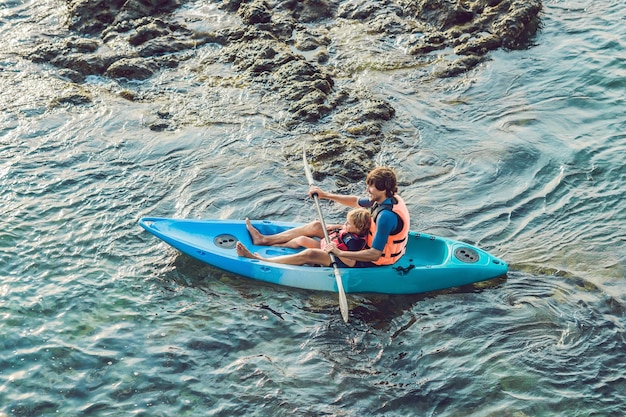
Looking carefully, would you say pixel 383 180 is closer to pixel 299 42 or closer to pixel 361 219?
pixel 361 219

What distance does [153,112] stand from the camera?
36.2 feet

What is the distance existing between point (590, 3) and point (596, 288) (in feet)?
25.9

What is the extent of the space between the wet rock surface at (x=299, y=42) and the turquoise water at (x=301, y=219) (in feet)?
1.10

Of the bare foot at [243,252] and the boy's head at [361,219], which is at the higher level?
the boy's head at [361,219]

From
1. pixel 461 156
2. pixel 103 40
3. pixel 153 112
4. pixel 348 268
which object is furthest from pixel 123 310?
pixel 103 40

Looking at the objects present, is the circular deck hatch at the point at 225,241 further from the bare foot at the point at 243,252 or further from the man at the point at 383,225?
the man at the point at 383,225

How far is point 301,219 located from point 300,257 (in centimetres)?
119

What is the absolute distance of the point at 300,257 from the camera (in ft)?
25.7

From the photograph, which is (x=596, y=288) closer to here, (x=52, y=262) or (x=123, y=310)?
(x=123, y=310)

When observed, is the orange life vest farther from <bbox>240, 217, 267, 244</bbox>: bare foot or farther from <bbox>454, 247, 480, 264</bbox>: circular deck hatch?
<bbox>240, 217, 267, 244</bbox>: bare foot

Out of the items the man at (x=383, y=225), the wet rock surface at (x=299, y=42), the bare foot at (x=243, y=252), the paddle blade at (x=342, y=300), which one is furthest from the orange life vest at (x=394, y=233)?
the wet rock surface at (x=299, y=42)

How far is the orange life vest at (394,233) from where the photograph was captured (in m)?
7.45

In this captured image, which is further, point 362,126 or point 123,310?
point 362,126

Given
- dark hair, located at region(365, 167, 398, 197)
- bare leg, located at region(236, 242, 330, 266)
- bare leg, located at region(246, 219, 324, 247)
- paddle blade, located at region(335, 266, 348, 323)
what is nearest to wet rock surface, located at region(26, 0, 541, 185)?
bare leg, located at region(246, 219, 324, 247)
